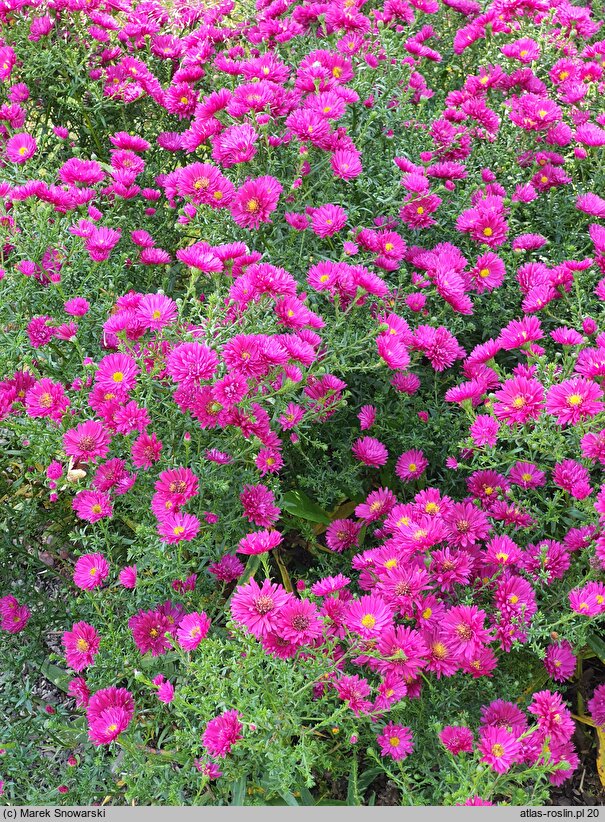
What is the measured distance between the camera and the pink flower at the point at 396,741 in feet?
4.94

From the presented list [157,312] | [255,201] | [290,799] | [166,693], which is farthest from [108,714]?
[255,201]

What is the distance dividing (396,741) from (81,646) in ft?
2.27

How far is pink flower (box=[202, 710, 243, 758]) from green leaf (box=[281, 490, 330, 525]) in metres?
0.61

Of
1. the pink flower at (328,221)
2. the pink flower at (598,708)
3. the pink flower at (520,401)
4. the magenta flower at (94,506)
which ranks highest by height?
the pink flower at (328,221)

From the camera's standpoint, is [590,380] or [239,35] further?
[239,35]

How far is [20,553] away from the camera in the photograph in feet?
6.83

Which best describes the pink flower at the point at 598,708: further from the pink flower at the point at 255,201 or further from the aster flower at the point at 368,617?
the pink flower at the point at 255,201

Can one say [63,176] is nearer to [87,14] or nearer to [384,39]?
[87,14]

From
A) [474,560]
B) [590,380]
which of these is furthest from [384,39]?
[474,560]

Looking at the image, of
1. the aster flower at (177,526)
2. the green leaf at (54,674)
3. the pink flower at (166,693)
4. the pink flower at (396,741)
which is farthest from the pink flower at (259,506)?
the green leaf at (54,674)

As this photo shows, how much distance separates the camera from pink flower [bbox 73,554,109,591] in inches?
66.2

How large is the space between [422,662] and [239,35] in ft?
7.66

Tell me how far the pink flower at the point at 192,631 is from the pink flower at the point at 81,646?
0.23 meters

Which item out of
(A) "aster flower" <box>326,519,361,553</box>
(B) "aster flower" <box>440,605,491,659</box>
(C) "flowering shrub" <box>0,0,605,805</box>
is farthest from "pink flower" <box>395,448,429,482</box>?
(B) "aster flower" <box>440,605,491,659</box>
